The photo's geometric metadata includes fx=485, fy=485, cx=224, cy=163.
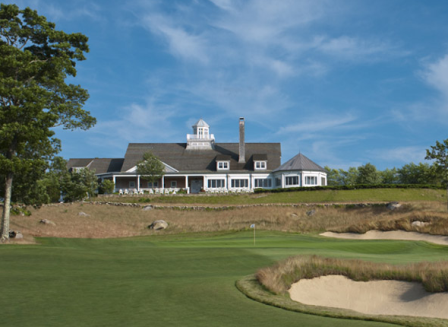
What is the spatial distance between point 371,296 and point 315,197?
4292 centimetres

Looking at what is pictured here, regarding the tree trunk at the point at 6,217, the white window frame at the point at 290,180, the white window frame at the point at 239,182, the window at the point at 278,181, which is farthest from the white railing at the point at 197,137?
the tree trunk at the point at 6,217

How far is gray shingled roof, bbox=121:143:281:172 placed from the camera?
72.6 meters

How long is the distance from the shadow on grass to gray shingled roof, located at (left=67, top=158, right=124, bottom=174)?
210ft

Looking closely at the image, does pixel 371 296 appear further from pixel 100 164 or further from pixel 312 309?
pixel 100 164

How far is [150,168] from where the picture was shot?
67.7m

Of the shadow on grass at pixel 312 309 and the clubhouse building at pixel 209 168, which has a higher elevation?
the clubhouse building at pixel 209 168

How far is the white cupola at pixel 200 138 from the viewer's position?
7806cm

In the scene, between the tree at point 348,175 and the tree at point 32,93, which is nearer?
the tree at point 32,93

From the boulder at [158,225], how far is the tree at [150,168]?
25677 mm

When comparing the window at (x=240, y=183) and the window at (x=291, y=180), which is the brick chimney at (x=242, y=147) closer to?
the window at (x=240, y=183)

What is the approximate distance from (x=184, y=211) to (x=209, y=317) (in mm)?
41479

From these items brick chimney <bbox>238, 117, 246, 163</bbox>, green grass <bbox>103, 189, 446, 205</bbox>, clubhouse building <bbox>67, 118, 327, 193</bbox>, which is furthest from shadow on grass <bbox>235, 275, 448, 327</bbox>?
brick chimney <bbox>238, 117, 246, 163</bbox>

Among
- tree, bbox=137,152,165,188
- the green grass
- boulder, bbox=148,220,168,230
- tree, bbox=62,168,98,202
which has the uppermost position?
tree, bbox=137,152,165,188

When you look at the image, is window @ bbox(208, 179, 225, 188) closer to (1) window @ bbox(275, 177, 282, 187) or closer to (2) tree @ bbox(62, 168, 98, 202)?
(1) window @ bbox(275, 177, 282, 187)
